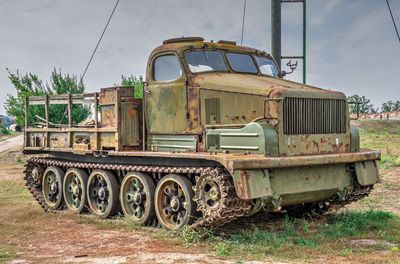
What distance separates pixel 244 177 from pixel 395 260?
231 cm

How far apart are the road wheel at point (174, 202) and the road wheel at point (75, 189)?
2.63m

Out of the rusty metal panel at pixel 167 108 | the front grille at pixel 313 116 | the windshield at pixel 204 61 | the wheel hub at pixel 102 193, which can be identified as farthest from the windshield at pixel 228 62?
→ the wheel hub at pixel 102 193

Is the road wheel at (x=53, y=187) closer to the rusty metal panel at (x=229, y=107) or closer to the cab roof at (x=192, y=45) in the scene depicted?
the cab roof at (x=192, y=45)

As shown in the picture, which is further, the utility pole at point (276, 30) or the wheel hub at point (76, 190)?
the utility pole at point (276, 30)

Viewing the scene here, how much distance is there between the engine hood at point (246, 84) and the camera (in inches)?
396

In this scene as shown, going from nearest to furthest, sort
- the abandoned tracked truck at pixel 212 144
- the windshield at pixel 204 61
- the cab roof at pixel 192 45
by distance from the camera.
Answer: the abandoned tracked truck at pixel 212 144
the windshield at pixel 204 61
the cab roof at pixel 192 45

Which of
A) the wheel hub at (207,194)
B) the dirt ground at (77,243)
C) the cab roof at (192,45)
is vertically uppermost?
the cab roof at (192,45)

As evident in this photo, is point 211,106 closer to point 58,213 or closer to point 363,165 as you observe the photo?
point 363,165

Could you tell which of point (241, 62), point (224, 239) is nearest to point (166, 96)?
point (241, 62)

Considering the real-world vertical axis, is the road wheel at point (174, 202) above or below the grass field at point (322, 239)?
above

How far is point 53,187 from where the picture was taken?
46.3ft

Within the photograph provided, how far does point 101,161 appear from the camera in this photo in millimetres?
12484

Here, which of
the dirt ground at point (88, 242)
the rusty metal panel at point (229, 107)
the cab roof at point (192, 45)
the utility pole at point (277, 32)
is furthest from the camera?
the utility pole at point (277, 32)

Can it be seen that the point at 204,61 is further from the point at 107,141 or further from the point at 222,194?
the point at 222,194
